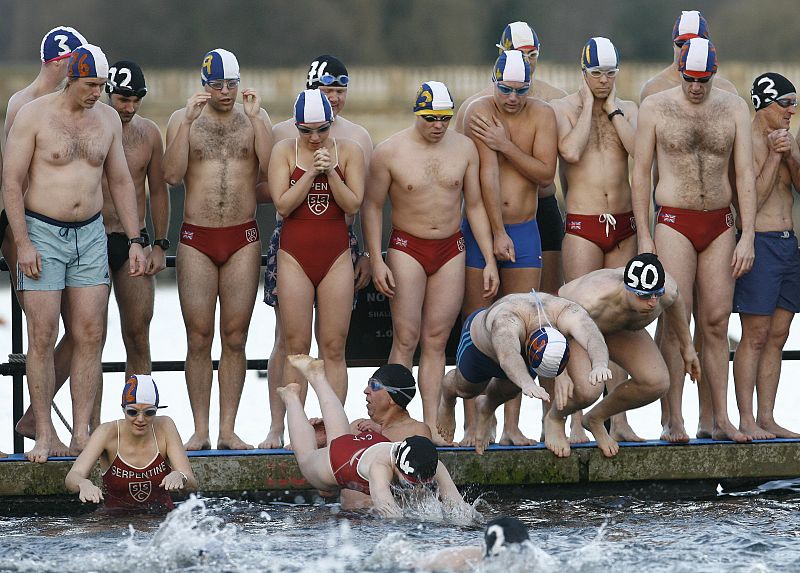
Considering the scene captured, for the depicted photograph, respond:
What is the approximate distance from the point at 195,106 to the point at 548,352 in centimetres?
294

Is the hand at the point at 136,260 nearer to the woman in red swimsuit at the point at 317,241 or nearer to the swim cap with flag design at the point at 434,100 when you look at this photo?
the woman in red swimsuit at the point at 317,241

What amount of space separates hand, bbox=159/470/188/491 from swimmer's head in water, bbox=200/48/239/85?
261 cm

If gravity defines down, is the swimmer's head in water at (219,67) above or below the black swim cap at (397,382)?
above

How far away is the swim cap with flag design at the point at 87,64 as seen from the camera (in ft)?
29.6

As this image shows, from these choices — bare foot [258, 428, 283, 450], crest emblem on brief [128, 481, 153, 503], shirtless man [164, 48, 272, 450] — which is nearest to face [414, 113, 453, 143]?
shirtless man [164, 48, 272, 450]

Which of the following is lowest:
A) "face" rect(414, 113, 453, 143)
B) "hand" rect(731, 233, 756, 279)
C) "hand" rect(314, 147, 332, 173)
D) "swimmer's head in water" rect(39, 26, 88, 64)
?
"hand" rect(731, 233, 756, 279)

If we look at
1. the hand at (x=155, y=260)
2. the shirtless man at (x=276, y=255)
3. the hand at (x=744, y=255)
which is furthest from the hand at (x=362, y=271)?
the hand at (x=744, y=255)

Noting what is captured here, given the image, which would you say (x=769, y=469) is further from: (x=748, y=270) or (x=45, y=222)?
(x=45, y=222)

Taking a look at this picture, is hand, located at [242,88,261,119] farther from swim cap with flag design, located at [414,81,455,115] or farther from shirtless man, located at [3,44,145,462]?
swim cap with flag design, located at [414,81,455,115]

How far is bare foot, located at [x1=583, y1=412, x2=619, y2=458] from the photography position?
31.4 feet

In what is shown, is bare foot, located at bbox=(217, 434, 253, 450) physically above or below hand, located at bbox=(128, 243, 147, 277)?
below

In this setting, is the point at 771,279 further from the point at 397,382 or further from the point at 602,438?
the point at 397,382

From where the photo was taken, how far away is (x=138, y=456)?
29.8 feet

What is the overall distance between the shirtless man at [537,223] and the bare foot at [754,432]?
110cm
